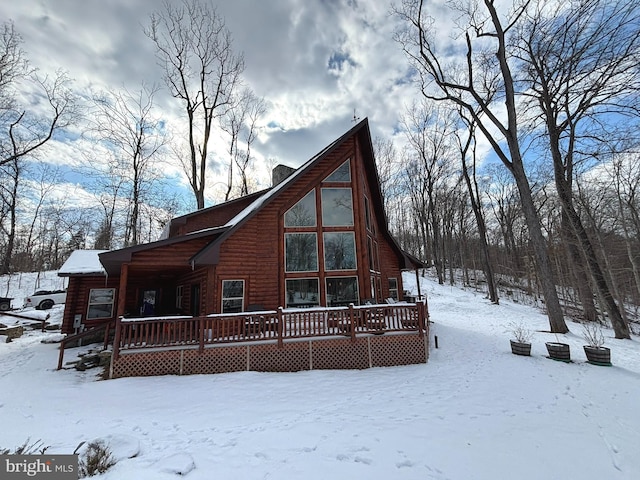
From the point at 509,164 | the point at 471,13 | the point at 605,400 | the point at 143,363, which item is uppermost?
the point at 471,13

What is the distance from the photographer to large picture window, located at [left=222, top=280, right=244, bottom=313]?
9.25 m

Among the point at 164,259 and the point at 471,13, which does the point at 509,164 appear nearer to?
the point at 471,13

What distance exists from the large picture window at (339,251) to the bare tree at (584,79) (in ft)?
32.0

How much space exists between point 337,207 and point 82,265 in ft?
39.1

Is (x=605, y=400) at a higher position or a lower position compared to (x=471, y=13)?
lower

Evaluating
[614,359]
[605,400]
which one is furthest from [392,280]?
[605,400]

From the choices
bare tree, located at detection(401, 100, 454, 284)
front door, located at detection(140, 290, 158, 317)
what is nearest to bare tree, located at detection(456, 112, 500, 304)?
bare tree, located at detection(401, 100, 454, 284)

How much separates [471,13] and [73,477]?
19051mm

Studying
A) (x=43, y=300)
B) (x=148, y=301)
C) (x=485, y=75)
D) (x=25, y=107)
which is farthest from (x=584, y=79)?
(x=43, y=300)

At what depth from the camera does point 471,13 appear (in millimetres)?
12914

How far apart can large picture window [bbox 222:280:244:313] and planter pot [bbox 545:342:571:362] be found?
9.24 meters

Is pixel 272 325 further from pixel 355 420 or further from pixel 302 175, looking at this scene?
pixel 302 175

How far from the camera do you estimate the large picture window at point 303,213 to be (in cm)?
1038

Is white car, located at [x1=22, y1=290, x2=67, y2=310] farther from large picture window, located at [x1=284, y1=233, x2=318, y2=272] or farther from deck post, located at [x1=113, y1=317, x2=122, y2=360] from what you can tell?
large picture window, located at [x1=284, y1=233, x2=318, y2=272]
